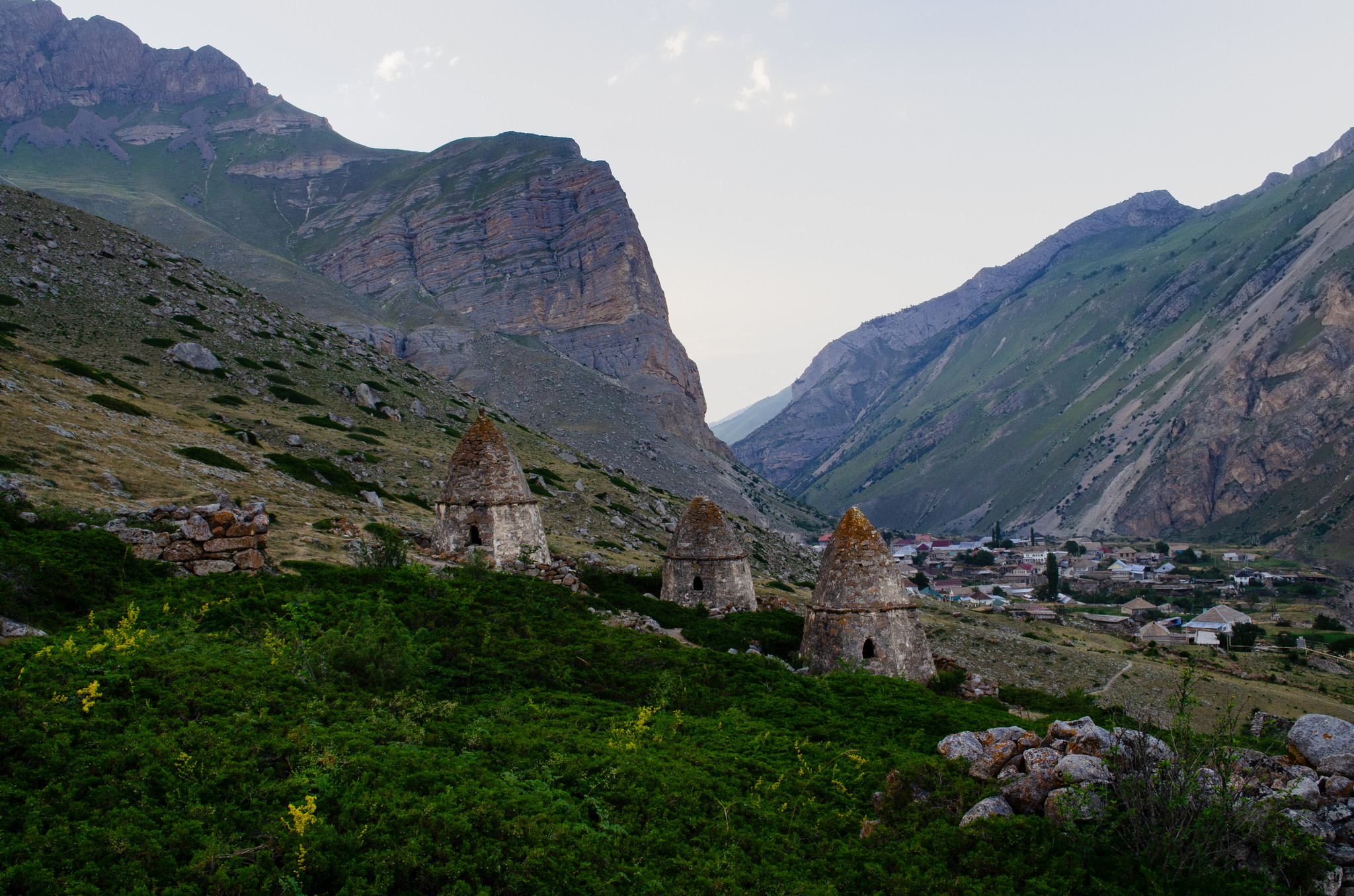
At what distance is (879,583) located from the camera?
17.6m

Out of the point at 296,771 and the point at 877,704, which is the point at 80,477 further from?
the point at 877,704

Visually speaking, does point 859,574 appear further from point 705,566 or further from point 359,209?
point 359,209

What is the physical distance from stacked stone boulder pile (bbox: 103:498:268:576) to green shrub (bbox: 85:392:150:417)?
17.1 metres

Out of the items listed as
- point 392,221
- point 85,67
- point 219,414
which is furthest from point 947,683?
point 85,67

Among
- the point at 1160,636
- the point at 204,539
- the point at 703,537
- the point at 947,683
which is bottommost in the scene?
the point at 1160,636

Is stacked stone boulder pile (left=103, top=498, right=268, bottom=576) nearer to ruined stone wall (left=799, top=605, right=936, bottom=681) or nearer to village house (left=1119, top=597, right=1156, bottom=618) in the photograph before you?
ruined stone wall (left=799, top=605, right=936, bottom=681)

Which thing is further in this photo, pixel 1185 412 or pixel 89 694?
pixel 1185 412

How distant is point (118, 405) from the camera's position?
27.6 m

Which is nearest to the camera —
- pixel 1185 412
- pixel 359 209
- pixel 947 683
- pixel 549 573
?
pixel 947 683

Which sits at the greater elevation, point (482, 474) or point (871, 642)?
point (482, 474)

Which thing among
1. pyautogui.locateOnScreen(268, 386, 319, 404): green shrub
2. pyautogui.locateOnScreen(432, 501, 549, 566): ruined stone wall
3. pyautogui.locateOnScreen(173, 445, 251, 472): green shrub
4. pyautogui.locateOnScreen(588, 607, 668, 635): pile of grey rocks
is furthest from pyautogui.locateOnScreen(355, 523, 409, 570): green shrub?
pyautogui.locateOnScreen(268, 386, 319, 404): green shrub

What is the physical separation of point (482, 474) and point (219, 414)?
785 inches

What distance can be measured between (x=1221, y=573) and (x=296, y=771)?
334 ft

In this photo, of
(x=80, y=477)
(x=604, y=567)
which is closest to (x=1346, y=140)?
(x=604, y=567)
